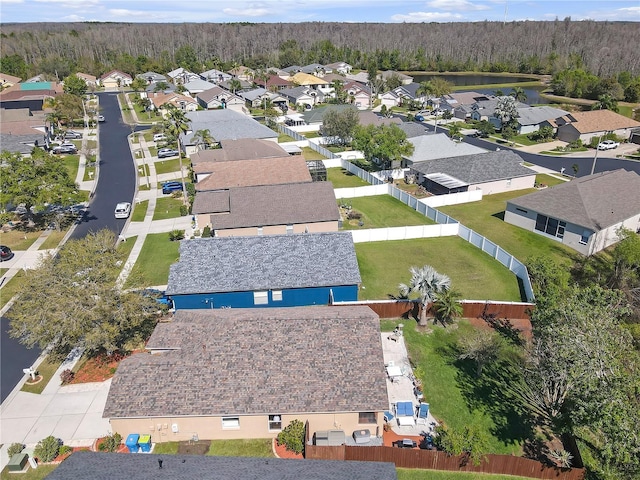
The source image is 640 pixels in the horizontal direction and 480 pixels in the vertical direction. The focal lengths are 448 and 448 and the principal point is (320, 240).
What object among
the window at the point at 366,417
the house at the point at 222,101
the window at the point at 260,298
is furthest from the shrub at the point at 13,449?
the house at the point at 222,101

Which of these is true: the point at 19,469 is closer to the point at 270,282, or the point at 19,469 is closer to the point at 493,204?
the point at 270,282

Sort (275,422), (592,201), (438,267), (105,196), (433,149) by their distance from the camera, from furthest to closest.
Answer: (433,149) < (105,196) < (592,201) < (438,267) < (275,422)

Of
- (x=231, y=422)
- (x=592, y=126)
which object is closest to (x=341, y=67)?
(x=592, y=126)

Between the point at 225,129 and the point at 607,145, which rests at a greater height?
the point at 225,129

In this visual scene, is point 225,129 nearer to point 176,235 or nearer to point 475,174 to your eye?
point 176,235

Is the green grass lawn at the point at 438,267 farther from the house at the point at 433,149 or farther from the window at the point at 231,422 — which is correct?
the house at the point at 433,149

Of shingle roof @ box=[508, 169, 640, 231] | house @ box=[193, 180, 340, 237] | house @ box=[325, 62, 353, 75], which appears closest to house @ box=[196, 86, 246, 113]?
house @ box=[193, 180, 340, 237]

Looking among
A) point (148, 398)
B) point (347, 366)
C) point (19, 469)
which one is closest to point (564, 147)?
point (347, 366)

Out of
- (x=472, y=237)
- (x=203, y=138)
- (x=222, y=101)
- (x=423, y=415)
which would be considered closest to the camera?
(x=423, y=415)
